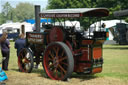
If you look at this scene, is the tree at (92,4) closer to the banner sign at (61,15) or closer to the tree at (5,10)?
the banner sign at (61,15)

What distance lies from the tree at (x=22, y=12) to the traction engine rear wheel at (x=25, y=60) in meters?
148

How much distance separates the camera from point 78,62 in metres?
9.16

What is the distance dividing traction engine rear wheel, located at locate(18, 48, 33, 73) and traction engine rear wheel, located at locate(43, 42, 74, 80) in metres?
1.03

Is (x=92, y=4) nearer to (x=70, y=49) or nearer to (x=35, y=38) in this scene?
(x=35, y=38)

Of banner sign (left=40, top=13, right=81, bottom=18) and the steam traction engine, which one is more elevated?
banner sign (left=40, top=13, right=81, bottom=18)

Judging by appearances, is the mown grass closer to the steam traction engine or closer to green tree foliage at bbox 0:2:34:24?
the steam traction engine

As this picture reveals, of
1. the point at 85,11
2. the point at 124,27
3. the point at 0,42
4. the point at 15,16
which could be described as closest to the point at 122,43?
the point at 124,27

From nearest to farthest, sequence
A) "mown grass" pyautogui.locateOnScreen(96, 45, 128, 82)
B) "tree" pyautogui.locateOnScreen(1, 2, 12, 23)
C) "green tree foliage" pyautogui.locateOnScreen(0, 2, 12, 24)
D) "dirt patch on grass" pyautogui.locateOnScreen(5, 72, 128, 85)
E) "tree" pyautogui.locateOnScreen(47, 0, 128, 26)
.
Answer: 1. "dirt patch on grass" pyautogui.locateOnScreen(5, 72, 128, 85)
2. "mown grass" pyautogui.locateOnScreen(96, 45, 128, 82)
3. "tree" pyautogui.locateOnScreen(47, 0, 128, 26)
4. "tree" pyautogui.locateOnScreen(1, 2, 12, 23)
5. "green tree foliage" pyautogui.locateOnScreen(0, 2, 12, 24)

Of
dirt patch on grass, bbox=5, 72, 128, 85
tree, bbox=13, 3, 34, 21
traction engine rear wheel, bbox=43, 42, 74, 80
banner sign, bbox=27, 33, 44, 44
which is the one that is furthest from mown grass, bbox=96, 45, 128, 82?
tree, bbox=13, 3, 34, 21

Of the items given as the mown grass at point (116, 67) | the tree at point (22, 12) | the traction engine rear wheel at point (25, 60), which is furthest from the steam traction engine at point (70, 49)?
the tree at point (22, 12)

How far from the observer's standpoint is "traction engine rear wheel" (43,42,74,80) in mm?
8477

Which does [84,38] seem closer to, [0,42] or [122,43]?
[0,42]

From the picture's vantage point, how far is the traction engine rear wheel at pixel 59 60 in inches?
334

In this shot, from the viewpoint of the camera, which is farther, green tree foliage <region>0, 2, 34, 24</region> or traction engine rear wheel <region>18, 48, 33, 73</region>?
green tree foliage <region>0, 2, 34, 24</region>
